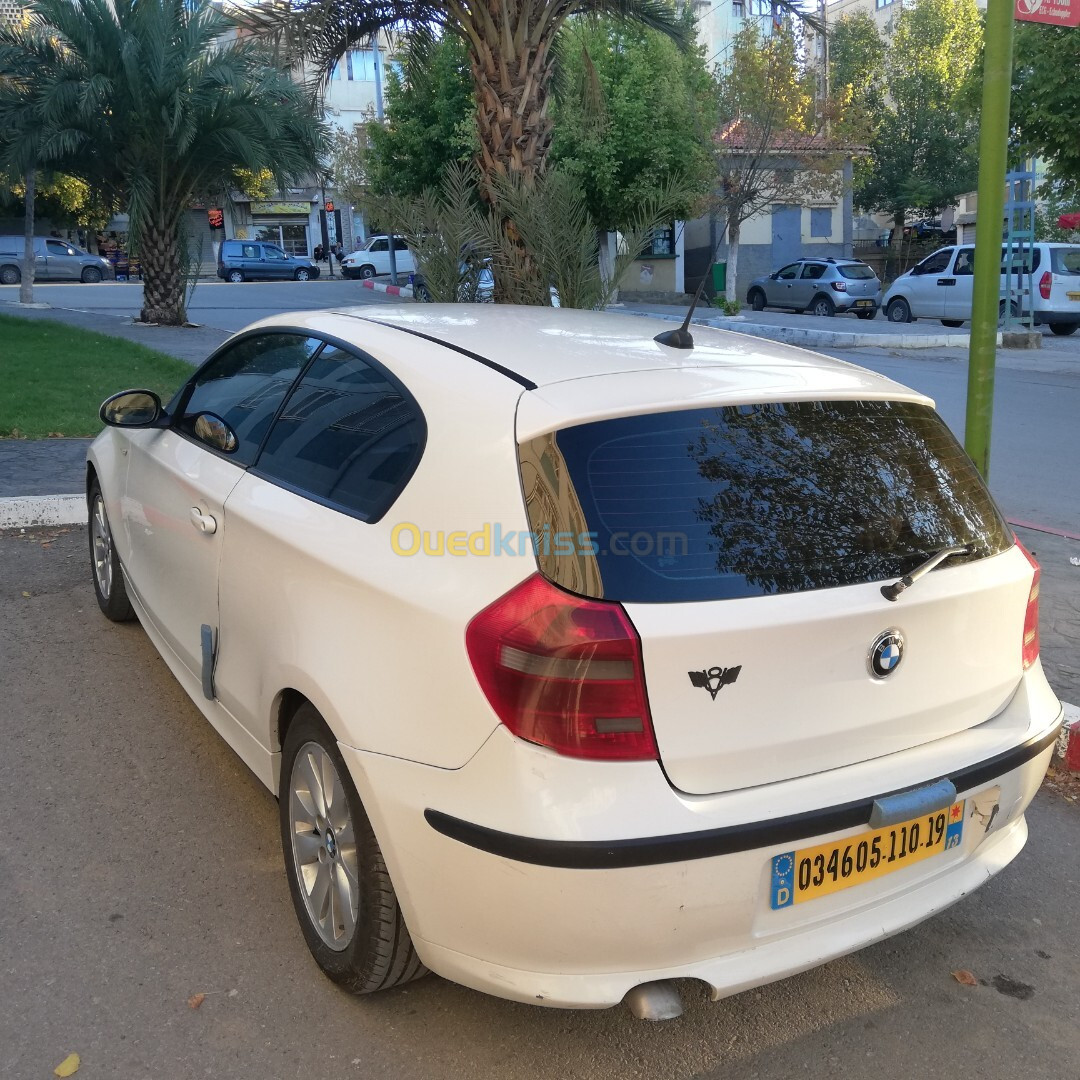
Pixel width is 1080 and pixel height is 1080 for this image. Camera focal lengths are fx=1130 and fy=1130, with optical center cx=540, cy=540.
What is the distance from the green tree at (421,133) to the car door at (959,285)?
39.1 feet

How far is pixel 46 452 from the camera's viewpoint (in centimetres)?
873

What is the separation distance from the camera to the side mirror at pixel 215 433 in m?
→ 3.67

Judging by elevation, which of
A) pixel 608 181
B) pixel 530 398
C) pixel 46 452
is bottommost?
pixel 46 452

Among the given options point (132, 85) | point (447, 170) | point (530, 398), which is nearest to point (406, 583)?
point (530, 398)

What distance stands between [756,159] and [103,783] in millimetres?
26143

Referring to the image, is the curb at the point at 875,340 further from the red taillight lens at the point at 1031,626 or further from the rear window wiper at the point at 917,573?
the rear window wiper at the point at 917,573

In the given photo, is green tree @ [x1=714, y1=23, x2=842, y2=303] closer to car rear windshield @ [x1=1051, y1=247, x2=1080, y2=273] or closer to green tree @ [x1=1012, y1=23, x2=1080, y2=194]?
car rear windshield @ [x1=1051, y1=247, x2=1080, y2=273]

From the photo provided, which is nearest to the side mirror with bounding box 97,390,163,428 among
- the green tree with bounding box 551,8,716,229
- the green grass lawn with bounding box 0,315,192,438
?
the green grass lawn with bounding box 0,315,192,438

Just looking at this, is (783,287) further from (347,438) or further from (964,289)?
(347,438)

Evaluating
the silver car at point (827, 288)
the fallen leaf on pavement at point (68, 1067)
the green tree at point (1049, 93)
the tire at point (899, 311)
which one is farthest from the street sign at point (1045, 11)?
the silver car at point (827, 288)

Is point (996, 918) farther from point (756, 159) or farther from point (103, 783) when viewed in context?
point (756, 159)

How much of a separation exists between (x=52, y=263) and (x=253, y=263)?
22.7 feet

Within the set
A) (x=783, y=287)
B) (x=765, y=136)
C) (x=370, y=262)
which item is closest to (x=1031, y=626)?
(x=765, y=136)

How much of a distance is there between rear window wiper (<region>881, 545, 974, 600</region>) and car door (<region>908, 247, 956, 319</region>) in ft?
74.4
